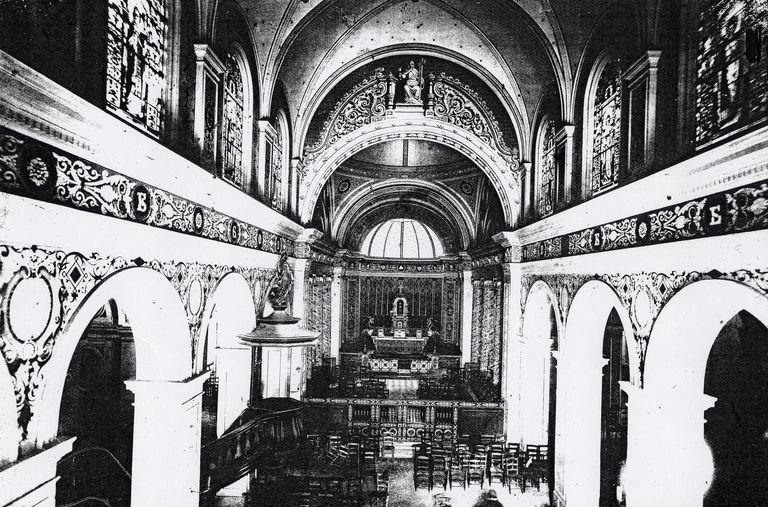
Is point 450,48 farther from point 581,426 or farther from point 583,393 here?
point 581,426

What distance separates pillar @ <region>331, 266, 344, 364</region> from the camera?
71.8 feet

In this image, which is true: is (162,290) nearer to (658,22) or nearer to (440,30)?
(658,22)

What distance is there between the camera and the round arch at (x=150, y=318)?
4.31 meters

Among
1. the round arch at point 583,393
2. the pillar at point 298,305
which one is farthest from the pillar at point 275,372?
the round arch at point 583,393

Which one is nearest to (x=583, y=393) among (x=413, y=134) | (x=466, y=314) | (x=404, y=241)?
(x=413, y=134)

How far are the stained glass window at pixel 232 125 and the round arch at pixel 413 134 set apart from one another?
14.1 ft

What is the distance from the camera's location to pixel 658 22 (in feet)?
20.2

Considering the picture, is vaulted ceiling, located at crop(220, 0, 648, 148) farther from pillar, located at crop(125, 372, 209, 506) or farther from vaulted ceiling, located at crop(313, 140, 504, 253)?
vaulted ceiling, located at crop(313, 140, 504, 253)

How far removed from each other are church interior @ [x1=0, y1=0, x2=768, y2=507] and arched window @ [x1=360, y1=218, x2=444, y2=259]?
878 centimetres

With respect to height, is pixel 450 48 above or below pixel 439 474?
above

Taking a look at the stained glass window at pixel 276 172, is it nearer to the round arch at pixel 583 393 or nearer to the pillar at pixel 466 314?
the round arch at pixel 583 393

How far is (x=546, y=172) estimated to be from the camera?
1134 centimetres

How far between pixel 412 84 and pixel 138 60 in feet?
27.3

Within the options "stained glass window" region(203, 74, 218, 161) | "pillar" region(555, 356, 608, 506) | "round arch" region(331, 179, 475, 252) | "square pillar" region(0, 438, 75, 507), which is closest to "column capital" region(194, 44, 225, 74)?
"stained glass window" region(203, 74, 218, 161)
